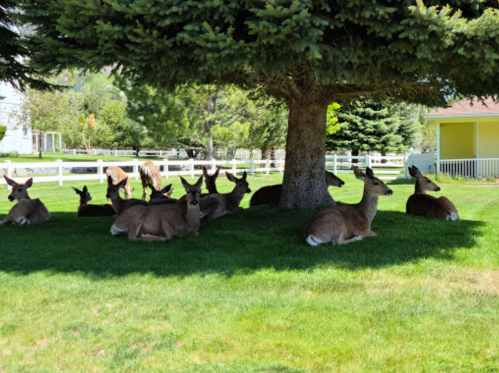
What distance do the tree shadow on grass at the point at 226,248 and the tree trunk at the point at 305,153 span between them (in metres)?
0.82

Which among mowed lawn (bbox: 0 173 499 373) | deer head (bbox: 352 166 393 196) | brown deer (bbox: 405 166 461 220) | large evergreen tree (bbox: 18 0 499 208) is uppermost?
large evergreen tree (bbox: 18 0 499 208)

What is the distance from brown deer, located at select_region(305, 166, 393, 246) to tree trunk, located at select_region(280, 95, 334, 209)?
198 centimetres

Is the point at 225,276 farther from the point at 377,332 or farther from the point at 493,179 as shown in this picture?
the point at 493,179

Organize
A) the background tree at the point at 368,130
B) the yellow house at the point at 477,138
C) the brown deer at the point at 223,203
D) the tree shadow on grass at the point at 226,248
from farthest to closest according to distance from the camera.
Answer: the background tree at the point at 368,130 < the yellow house at the point at 477,138 < the brown deer at the point at 223,203 < the tree shadow on grass at the point at 226,248

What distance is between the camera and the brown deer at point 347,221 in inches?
312

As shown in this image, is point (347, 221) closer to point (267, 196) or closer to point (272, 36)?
point (272, 36)

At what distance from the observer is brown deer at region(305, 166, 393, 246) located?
7918 mm

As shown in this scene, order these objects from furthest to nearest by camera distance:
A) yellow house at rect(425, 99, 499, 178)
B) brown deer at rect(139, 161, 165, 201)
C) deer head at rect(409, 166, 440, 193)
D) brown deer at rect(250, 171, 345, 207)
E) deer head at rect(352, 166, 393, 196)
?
1. yellow house at rect(425, 99, 499, 178)
2. brown deer at rect(139, 161, 165, 201)
3. brown deer at rect(250, 171, 345, 207)
4. deer head at rect(409, 166, 440, 193)
5. deer head at rect(352, 166, 393, 196)

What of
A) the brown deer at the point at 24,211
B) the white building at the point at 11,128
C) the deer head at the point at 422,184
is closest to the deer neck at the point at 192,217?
the brown deer at the point at 24,211

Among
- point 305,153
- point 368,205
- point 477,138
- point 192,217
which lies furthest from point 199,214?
point 477,138

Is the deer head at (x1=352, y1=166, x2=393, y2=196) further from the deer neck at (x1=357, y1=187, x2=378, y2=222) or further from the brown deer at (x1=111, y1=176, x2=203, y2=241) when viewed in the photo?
the brown deer at (x1=111, y1=176, x2=203, y2=241)

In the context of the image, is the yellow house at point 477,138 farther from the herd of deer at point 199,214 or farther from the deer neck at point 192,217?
the deer neck at point 192,217

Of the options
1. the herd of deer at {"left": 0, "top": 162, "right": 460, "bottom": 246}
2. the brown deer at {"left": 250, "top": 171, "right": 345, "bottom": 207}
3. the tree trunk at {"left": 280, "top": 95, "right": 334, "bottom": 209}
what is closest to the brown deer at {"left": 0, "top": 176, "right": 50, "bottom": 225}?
the herd of deer at {"left": 0, "top": 162, "right": 460, "bottom": 246}

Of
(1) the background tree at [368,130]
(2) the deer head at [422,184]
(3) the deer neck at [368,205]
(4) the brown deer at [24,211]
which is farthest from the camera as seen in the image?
(1) the background tree at [368,130]
